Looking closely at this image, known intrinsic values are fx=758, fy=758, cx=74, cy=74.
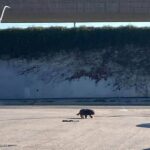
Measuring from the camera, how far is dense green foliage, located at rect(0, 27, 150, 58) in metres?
65.4

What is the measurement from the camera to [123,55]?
64750 mm

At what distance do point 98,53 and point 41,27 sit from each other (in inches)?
248

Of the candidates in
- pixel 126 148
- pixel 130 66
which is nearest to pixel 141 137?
pixel 126 148
